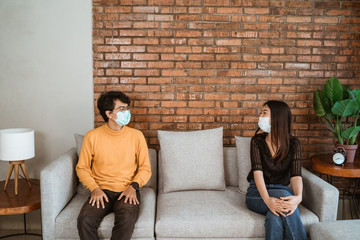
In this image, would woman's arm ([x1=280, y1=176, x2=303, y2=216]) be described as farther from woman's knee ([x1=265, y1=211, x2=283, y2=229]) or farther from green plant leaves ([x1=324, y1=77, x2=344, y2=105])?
green plant leaves ([x1=324, y1=77, x2=344, y2=105])

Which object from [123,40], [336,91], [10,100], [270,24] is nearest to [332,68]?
[336,91]

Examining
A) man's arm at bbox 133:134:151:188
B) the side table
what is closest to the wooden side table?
man's arm at bbox 133:134:151:188

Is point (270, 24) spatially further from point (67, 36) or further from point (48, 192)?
point (48, 192)

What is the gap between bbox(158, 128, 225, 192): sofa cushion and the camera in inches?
94.3

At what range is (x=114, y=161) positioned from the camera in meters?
2.18

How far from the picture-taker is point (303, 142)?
9.43 feet

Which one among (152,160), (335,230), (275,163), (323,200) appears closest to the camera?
(335,230)

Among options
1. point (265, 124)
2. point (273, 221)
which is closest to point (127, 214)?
point (273, 221)

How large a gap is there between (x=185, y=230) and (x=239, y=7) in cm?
207

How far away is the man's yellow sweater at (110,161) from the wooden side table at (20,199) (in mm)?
412

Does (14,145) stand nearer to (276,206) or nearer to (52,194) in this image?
(52,194)

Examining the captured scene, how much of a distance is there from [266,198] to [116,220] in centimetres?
103

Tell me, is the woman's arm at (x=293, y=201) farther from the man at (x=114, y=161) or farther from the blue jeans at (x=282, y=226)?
the man at (x=114, y=161)

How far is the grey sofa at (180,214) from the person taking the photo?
1949 mm
